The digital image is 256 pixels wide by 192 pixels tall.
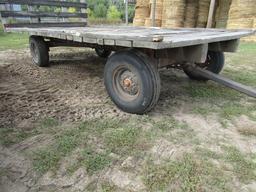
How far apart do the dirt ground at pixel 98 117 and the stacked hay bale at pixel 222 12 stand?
7845mm

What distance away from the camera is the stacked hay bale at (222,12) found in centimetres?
1219

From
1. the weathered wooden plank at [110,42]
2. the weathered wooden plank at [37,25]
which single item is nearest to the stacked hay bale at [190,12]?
the weathered wooden plank at [37,25]

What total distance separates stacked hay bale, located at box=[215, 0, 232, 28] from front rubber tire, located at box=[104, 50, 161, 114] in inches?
405

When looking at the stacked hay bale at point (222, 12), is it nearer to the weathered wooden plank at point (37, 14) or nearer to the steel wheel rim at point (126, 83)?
the weathered wooden plank at point (37, 14)

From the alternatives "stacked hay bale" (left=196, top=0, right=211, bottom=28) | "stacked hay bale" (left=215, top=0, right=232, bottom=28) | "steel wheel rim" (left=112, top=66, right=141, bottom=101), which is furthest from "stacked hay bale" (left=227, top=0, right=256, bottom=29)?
"steel wheel rim" (left=112, top=66, right=141, bottom=101)

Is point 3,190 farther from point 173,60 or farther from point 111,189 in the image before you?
point 173,60

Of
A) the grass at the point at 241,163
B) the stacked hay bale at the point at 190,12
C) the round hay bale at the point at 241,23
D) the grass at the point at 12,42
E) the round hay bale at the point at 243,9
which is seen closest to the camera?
the grass at the point at 241,163

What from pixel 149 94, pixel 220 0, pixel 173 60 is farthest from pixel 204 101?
pixel 220 0

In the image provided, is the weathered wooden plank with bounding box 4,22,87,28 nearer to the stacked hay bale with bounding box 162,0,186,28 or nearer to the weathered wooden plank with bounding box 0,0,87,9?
the weathered wooden plank with bounding box 0,0,87,9

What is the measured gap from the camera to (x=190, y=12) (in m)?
11.5

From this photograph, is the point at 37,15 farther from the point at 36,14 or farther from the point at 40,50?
the point at 40,50

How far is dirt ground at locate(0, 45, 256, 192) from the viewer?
6.87ft

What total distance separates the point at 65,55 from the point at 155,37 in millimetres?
5081

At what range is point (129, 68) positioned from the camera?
10.5 feet
